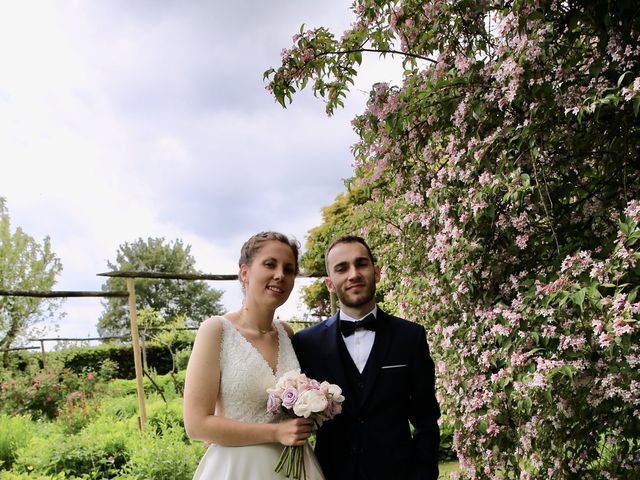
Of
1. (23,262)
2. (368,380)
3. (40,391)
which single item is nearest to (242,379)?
(368,380)

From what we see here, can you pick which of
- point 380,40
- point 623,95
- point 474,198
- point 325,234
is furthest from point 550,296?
point 325,234

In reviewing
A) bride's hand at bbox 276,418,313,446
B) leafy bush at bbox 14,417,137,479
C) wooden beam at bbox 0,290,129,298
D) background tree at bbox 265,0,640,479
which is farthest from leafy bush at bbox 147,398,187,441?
bride's hand at bbox 276,418,313,446

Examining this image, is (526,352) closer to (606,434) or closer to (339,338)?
(339,338)

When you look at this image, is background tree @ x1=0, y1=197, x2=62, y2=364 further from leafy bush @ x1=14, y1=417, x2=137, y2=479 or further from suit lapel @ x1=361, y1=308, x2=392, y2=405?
suit lapel @ x1=361, y1=308, x2=392, y2=405

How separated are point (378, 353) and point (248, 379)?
53 centimetres

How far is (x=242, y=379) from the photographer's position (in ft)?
7.93

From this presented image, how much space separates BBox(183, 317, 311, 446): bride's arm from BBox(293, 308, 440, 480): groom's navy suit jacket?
237 mm

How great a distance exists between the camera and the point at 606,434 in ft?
11.0

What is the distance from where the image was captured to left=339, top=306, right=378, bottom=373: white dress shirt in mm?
2566

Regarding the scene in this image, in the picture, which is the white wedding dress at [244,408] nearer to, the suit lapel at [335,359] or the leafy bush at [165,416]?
the suit lapel at [335,359]

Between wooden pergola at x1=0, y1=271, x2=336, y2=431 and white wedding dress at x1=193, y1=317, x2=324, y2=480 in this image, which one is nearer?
white wedding dress at x1=193, y1=317, x2=324, y2=480

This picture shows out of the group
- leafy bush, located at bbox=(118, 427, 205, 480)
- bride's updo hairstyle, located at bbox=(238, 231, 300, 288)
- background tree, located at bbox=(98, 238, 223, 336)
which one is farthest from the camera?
background tree, located at bbox=(98, 238, 223, 336)

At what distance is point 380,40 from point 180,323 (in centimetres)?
613

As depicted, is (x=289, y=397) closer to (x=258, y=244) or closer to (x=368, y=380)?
(x=368, y=380)
